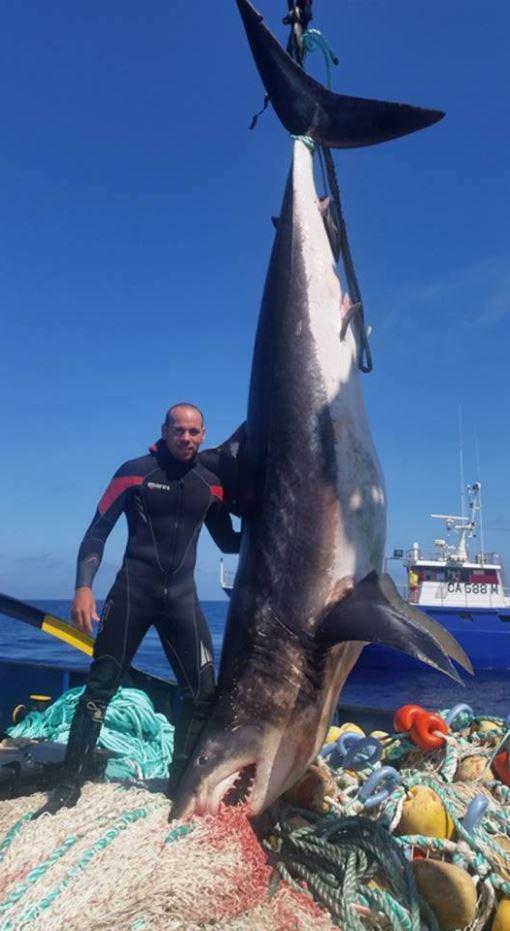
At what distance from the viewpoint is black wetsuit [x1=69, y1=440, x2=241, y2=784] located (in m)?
3.79

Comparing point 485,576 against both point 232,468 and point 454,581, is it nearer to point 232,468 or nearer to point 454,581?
point 454,581

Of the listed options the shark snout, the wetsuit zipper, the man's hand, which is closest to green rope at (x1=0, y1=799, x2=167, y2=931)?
the shark snout

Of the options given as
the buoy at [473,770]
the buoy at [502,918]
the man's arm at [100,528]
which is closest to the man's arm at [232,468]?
the man's arm at [100,528]

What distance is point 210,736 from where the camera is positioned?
320 centimetres

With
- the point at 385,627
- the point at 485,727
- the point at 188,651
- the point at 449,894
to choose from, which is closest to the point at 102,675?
the point at 188,651

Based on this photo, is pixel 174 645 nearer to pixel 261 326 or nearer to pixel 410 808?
pixel 410 808

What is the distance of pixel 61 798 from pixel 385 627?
1.72 meters

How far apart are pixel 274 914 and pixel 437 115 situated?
13.5ft

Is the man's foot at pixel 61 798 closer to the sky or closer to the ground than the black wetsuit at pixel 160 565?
closer to the ground

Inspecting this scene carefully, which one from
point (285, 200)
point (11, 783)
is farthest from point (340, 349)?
point (11, 783)

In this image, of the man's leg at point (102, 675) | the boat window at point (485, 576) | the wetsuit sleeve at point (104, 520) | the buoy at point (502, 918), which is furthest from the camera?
the boat window at point (485, 576)

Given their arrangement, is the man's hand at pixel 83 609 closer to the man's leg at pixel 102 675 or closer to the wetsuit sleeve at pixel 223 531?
the man's leg at pixel 102 675

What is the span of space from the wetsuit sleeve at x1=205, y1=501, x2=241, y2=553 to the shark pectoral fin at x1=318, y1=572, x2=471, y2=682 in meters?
0.87

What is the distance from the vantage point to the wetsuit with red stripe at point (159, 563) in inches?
150
